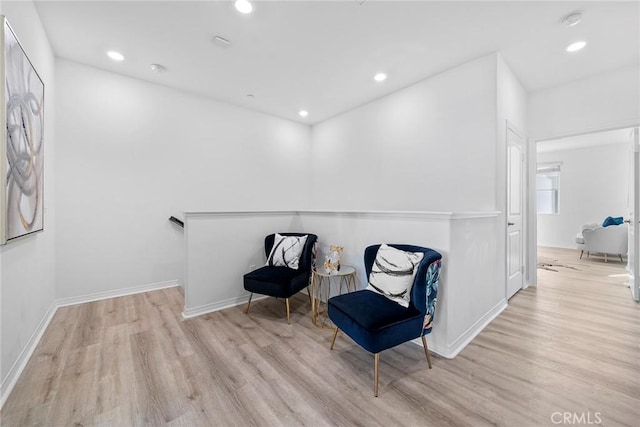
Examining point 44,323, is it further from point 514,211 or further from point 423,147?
point 514,211

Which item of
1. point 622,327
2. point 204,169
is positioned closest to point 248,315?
point 204,169

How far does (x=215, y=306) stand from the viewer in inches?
113

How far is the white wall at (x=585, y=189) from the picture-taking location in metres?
5.87

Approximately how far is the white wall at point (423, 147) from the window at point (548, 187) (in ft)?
19.2

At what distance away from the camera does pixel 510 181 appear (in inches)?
119

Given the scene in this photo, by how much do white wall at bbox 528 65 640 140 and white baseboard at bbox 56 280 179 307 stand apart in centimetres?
554

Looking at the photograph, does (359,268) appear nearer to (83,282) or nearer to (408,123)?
(408,123)

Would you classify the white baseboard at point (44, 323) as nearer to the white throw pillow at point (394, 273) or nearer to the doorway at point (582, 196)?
the white throw pillow at point (394, 273)

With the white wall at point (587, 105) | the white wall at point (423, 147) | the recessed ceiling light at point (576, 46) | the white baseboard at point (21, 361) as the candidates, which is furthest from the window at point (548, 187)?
the white baseboard at point (21, 361)

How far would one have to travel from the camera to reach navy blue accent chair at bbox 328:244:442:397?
159cm

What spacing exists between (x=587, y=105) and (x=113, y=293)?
6.34 metres

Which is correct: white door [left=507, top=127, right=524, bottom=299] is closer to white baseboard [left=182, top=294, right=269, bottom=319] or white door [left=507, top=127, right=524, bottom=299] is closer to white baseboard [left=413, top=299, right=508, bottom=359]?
white baseboard [left=413, top=299, right=508, bottom=359]

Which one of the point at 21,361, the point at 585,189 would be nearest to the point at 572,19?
the point at 21,361

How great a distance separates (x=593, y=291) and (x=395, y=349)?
3.24m
